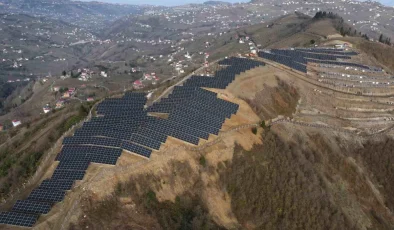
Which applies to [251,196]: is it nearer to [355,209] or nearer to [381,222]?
[355,209]

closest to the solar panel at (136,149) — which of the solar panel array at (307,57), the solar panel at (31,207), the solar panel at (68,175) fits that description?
the solar panel at (68,175)

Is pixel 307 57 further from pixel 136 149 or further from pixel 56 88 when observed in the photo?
pixel 56 88

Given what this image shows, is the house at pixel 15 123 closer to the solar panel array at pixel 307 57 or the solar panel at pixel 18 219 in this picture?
A: the solar panel array at pixel 307 57

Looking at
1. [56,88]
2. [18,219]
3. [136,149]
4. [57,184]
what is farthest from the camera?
[56,88]

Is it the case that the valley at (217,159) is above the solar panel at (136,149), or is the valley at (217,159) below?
below

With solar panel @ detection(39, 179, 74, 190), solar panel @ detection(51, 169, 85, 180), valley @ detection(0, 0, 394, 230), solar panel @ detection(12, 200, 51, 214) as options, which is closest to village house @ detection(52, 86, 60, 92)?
valley @ detection(0, 0, 394, 230)

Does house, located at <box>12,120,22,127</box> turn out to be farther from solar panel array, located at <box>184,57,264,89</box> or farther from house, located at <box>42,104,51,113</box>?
solar panel array, located at <box>184,57,264,89</box>

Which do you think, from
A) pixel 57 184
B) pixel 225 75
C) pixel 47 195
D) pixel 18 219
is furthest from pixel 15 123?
pixel 18 219
